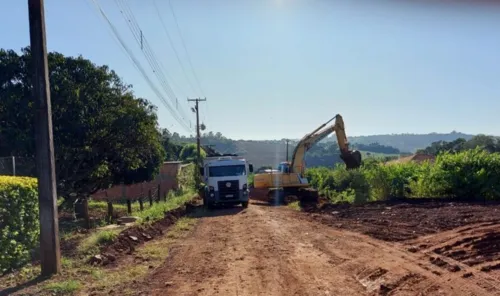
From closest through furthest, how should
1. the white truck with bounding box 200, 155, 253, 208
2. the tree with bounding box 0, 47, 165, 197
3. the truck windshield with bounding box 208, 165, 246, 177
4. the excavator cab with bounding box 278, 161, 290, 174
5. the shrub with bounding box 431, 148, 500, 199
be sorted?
the tree with bounding box 0, 47, 165, 197, the shrub with bounding box 431, 148, 500, 199, the white truck with bounding box 200, 155, 253, 208, the truck windshield with bounding box 208, 165, 246, 177, the excavator cab with bounding box 278, 161, 290, 174

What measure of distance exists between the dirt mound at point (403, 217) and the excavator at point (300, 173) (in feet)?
25.2

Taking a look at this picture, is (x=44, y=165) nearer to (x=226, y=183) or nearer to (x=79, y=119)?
(x=79, y=119)

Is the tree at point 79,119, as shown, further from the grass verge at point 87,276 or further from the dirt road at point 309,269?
the grass verge at point 87,276

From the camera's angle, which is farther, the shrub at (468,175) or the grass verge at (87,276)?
the shrub at (468,175)

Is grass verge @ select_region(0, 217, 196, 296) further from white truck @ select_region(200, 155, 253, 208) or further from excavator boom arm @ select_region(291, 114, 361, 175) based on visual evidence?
excavator boom arm @ select_region(291, 114, 361, 175)

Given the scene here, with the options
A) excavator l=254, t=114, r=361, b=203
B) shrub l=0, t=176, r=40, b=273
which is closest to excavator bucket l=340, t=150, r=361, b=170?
excavator l=254, t=114, r=361, b=203

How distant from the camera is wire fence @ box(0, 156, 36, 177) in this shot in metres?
13.8

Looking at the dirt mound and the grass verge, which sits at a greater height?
the grass verge

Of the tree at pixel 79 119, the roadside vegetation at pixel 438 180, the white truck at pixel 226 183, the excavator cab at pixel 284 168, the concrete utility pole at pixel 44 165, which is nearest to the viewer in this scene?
the concrete utility pole at pixel 44 165

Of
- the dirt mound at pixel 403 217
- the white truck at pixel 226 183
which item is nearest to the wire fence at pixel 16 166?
the dirt mound at pixel 403 217

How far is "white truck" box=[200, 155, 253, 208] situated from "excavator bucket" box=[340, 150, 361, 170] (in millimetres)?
6611

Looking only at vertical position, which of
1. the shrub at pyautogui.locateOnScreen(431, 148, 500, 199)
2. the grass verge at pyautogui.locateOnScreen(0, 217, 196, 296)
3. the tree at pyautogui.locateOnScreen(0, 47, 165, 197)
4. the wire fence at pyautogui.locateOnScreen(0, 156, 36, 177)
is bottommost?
the grass verge at pyautogui.locateOnScreen(0, 217, 196, 296)

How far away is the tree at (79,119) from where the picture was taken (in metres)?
19.6

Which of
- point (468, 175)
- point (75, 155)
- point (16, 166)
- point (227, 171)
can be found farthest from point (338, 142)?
point (16, 166)
